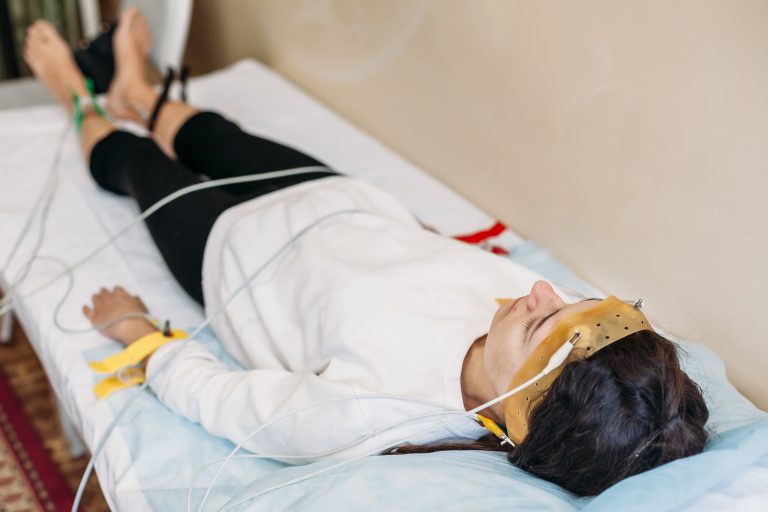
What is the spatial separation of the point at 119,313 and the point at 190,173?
1.24 ft

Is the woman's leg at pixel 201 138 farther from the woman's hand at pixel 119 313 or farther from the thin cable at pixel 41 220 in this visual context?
the woman's hand at pixel 119 313

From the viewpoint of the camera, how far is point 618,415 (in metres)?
0.94

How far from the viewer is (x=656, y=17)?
1.34m

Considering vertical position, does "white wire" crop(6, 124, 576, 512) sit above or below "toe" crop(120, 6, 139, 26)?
below

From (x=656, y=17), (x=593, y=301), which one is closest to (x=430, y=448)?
(x=593, y=301)

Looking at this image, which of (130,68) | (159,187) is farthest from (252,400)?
(130,68)

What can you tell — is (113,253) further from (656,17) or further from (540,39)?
(656,17)

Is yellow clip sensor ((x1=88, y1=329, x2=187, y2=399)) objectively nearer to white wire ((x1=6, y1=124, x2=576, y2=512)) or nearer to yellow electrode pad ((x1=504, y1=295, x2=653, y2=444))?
white wire ((x1=6, y1=124, x2=576, y2=512))

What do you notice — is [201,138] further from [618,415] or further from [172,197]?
[618,415]

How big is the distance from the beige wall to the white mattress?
106 mm

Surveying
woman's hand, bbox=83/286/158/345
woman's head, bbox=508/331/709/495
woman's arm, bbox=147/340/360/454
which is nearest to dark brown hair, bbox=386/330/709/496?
woman's head, bbox=508/331/709/495

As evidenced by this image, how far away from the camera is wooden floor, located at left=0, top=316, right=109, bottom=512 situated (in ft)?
5.49

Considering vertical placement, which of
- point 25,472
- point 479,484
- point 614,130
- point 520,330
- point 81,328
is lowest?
point 25,472

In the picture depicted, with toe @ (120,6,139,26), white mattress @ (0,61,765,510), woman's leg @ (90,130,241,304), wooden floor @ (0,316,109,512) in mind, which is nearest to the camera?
white mattress @ (0,61,765,510)
